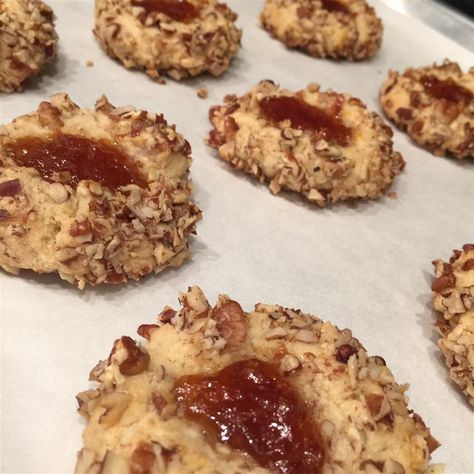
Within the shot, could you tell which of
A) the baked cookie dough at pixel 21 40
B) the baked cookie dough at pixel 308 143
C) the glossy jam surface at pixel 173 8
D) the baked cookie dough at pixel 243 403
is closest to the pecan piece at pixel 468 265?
the baked cookie dough at pixel 308 143

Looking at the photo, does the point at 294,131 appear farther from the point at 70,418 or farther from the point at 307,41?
the point at 70,418

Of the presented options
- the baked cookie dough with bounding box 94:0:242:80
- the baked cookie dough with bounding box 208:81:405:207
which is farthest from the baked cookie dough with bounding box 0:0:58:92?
the baked cookie dough with bounding box 208:81:405:207

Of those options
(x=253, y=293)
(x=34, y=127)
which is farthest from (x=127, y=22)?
(x=253, y=293)

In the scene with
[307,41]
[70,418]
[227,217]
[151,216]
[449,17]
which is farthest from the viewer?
[449,17]

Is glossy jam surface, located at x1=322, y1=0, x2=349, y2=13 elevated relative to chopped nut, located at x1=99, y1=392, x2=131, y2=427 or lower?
elevated

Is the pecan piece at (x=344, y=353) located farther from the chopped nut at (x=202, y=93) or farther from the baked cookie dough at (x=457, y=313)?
the chopped nut at (x=202, y=93)

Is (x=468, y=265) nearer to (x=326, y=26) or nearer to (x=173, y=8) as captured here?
(x=326, y=26)

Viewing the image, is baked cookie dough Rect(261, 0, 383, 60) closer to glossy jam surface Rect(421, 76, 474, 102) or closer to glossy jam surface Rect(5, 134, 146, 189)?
glossy jam surface Rect(421, 76, 474, 102)

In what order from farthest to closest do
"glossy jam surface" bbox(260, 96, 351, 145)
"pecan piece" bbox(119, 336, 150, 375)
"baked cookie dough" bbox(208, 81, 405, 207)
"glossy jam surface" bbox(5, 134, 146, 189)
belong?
"glossy jam surface" bbox(260, 96, 351, 145), "baked cookie dough" bbox(208, 81, 405, 207), "glossy jam surface" bbox(5, 134, 146, 189), "pecan piece" bbox(119, 336, 150, 375)
